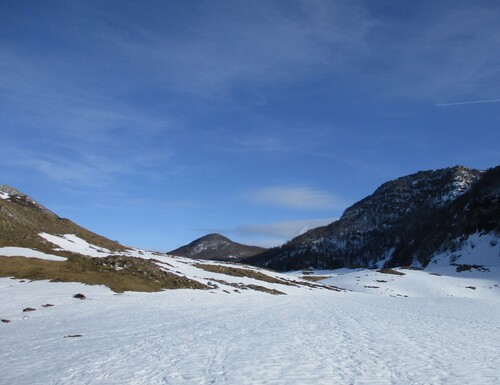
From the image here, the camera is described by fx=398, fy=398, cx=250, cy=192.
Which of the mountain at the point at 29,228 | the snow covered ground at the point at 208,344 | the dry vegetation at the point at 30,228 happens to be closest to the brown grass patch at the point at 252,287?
the snow covered ground at the point at 208,344

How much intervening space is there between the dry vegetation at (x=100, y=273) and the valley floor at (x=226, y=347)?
28.2 feet

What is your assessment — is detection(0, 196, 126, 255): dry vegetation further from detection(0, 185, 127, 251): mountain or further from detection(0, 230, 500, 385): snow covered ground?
detection(0, 230, 500, 385): snow covered ground

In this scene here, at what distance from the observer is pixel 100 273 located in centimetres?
4512

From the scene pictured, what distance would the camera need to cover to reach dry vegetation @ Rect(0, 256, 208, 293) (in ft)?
136

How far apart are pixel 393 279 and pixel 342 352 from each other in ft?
275

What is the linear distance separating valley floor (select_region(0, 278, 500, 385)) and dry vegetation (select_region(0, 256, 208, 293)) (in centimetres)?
859

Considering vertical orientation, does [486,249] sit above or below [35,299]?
above

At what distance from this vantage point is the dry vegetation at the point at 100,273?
1631 inches

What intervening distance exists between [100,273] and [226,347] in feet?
105

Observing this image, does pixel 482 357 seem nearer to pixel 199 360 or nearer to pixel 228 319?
pixel 199 360

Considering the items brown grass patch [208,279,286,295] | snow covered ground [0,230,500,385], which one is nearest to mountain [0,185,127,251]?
snow covered ground [0,230,500,385]

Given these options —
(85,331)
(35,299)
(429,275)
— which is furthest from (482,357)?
(429,275)

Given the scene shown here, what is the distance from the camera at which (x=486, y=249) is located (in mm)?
122188

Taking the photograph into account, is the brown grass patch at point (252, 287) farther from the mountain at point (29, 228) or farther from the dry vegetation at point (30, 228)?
the mountain at point (29, 228)
